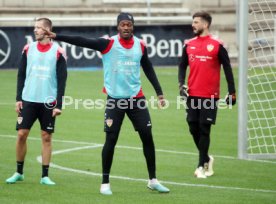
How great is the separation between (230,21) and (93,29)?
9291mm

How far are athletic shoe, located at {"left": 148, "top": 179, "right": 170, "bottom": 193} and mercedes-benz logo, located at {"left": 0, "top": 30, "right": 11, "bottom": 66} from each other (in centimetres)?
1969

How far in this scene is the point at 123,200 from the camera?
442 inches

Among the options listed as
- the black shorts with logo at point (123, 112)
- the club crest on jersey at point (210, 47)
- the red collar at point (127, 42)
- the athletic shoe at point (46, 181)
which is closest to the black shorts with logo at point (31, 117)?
the athletic shoe at point (46, 181)

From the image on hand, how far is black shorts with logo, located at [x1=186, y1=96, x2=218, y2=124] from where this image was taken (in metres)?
13.2

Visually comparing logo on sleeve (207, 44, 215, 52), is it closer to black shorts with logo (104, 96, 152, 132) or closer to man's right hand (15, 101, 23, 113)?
black shorts with logo (104, 96, 152, 132)

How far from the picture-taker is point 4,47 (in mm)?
30922

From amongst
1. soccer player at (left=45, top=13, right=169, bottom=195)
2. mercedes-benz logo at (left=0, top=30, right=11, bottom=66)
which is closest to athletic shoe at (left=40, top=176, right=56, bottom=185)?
soccer player at (left=45, top=13, right=169, bottom=195)

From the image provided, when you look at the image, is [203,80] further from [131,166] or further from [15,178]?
[15,178]

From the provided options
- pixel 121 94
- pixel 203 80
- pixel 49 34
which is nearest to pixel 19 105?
pixel 121 94

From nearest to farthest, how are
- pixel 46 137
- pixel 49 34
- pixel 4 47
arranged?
pixel 49 34 → pixel 46 137 → pixel 4 47

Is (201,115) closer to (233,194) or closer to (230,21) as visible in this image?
(233,194)

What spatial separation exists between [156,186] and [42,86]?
6.41 feet

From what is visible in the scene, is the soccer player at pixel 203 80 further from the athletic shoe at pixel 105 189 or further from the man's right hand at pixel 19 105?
the man's right hand at pixel 19 105

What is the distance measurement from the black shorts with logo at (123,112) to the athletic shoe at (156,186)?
2.29 feet
